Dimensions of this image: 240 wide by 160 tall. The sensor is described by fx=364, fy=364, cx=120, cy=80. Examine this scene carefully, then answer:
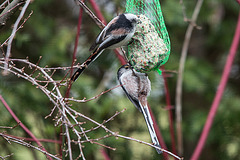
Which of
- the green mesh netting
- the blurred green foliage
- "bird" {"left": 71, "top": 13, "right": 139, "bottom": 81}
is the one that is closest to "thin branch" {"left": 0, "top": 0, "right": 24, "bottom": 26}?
"bird" {"left": 71, "top": 13, "right": 139, "bottom": 81}

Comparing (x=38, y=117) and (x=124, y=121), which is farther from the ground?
(x=38, y=117)

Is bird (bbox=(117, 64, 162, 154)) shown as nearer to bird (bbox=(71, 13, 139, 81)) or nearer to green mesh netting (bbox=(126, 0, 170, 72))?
green mesh netting (bbox=(126, 0, 170, 72))

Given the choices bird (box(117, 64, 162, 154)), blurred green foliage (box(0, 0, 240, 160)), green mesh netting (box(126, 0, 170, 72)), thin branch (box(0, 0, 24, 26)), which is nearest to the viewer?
thin branch (box(0, 0, 24, 26))

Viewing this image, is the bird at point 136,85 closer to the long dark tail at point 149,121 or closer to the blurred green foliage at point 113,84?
the long dark tail at point 149,121

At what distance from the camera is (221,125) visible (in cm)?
362

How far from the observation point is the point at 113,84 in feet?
11.0

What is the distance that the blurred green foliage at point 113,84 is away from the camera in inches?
120

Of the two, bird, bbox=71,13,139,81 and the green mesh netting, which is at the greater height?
bird, bbox=71,13,139,81

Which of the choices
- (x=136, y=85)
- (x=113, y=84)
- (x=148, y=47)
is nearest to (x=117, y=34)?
(x=148, y=47)

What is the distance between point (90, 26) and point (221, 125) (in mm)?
1617

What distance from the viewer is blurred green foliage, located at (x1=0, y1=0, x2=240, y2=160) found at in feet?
9.96

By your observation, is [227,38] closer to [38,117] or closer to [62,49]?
[62,49]

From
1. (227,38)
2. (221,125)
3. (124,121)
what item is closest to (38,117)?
(124,121)

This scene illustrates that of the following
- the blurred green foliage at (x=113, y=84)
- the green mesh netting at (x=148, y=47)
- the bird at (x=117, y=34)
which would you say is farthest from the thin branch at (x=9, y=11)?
the blurred green foliage at (x=113, y=84)
